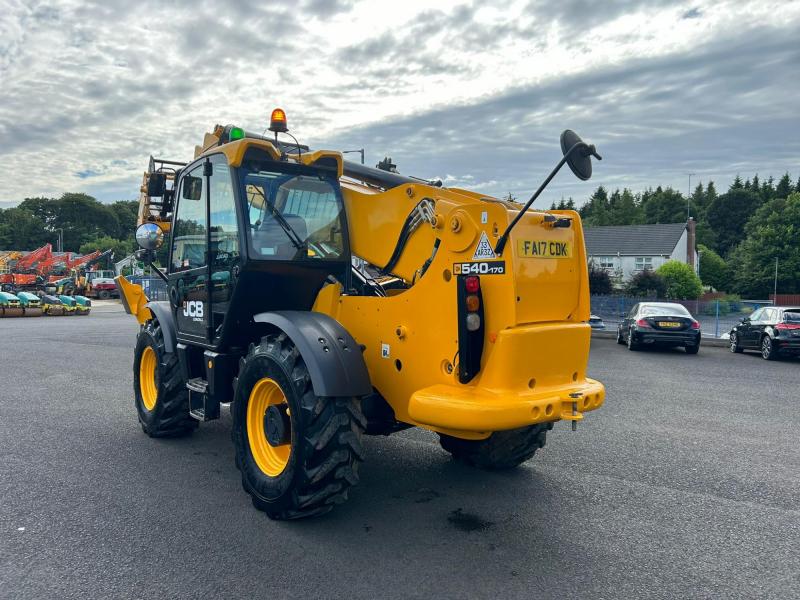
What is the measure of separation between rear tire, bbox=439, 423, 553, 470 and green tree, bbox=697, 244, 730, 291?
59.8m

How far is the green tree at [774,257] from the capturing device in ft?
160

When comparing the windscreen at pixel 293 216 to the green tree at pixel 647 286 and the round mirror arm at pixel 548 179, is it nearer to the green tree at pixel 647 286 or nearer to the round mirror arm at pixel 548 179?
the round mirror arm at pixel 548 179

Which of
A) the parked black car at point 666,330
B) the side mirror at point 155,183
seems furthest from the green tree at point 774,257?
the side mirror at point 155,183

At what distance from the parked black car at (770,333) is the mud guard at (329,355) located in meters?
14.1

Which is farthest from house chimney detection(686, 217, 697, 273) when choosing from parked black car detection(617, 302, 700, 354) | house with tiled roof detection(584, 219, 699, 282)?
parked black car detection(617, 302, 700, 354)

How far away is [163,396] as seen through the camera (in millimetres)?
6230

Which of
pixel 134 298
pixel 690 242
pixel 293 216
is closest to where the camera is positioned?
pixel 293 216

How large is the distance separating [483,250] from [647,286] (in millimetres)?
35901

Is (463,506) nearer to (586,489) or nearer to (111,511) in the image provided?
(586,489)

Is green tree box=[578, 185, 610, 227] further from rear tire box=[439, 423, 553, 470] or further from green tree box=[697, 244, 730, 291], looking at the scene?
rear tire box=[439, 423, 553, 470]

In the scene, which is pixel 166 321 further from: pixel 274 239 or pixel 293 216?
pixel 293 216

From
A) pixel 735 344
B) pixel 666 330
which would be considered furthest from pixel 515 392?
pixel 735 344

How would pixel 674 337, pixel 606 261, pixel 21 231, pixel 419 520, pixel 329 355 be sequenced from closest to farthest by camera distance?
1. pixel 329 355
2. pixel 419 520
3. pixel 674 337
4. pixel 606 261
5. pixel 21 231

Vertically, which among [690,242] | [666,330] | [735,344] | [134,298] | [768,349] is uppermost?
[690,242]
